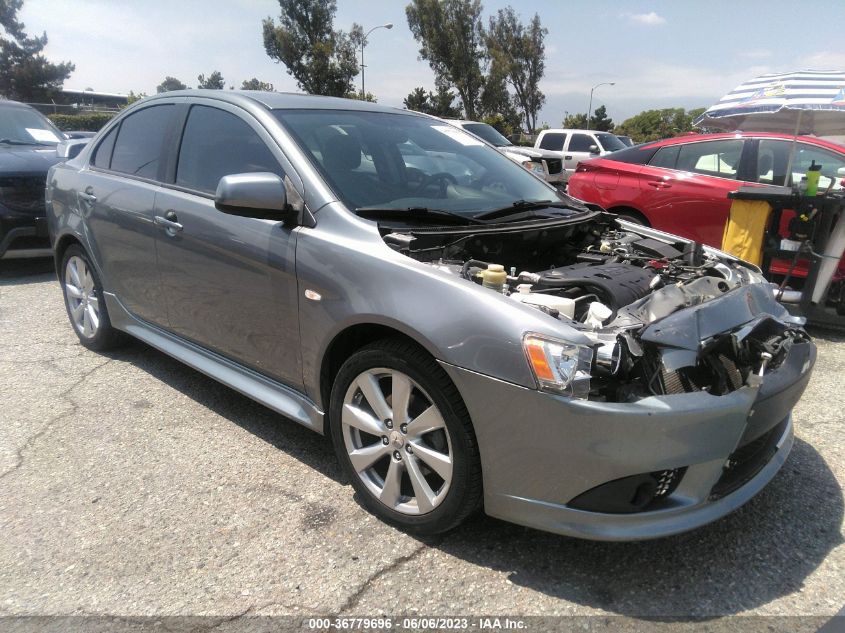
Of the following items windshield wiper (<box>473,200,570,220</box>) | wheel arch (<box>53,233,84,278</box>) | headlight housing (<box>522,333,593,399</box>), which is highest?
windshield wiper (<box>473,200,570,220</box>)

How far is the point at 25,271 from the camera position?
7.28m

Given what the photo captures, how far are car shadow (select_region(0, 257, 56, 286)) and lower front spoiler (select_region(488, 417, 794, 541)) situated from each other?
21.2 feet

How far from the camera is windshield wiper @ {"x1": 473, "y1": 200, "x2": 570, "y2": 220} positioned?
9.80 ft

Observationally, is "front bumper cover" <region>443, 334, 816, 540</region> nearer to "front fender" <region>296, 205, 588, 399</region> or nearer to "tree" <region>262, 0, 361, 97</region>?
"front fender" <region>296, 205, 588, 399</region>

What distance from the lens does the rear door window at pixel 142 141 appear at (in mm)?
3691

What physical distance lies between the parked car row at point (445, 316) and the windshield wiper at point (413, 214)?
0.04ft

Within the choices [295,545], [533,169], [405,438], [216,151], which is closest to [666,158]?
[533,169]

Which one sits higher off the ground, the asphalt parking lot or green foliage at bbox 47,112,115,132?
green foliage at bbox 47,112,115,132

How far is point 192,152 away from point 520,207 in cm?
181

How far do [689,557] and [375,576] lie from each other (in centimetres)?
118

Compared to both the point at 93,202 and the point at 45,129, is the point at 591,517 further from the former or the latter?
the point at 45,129

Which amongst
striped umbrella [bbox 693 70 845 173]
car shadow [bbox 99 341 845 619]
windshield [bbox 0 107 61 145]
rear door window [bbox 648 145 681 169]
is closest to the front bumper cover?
car shadow [bbox 99 341 845 619]

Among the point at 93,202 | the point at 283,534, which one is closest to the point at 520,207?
the point at 283,534

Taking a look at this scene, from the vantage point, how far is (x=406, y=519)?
2.44 meters
